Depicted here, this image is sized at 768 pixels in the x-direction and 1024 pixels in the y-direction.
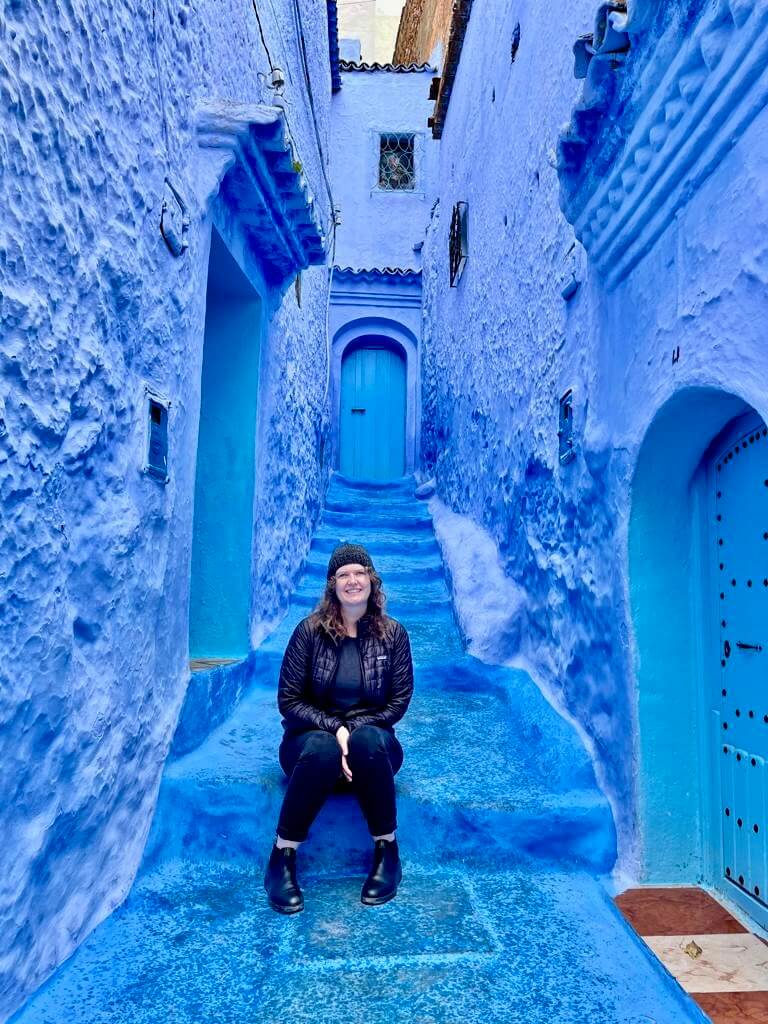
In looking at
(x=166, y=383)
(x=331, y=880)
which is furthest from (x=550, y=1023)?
(x=166, y=383)

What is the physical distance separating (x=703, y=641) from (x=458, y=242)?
5.44 m

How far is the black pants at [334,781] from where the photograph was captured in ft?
7.88

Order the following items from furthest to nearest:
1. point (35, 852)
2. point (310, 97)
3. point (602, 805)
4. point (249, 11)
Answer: point (310, 97) → point (249, 11) → point (602, 805) → point (35, 852)

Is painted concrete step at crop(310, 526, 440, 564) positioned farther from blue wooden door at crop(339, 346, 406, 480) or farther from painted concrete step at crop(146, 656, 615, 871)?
blue wooden door at crop(339, 346, 406, 480)

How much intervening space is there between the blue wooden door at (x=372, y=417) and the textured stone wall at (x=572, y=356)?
391 centimetres

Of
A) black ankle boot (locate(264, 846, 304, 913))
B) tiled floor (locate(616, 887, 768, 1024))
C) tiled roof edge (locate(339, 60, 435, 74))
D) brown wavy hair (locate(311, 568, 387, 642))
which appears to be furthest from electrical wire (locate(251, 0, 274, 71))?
tiled roof edge (locate(339, 60, 435, 74))

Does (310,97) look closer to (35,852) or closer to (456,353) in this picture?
(456,353)

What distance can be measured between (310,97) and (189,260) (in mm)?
3927

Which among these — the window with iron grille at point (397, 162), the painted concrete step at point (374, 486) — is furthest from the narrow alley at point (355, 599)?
the window with iron grille at point (397, 162)

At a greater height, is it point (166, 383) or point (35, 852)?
point (166, 383)

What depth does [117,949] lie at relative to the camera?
209 cm

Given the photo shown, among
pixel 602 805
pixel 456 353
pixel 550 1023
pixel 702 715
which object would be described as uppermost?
pixel 456 353

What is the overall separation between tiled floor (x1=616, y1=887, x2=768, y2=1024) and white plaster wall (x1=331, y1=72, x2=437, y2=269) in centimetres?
955

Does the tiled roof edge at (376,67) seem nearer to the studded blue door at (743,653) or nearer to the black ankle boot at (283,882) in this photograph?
the studded blue door at (743,653)
